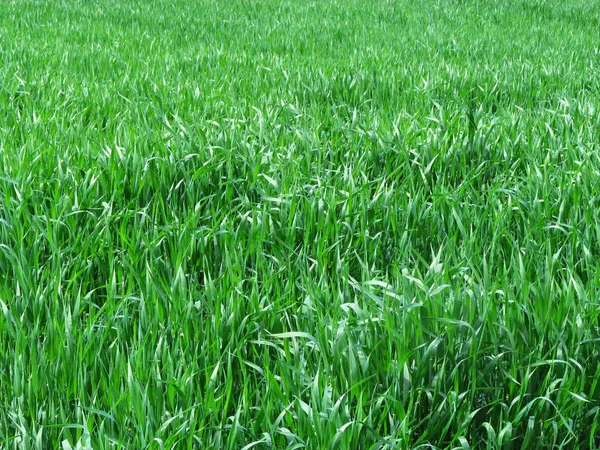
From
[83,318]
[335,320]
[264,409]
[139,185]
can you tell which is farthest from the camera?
[139,185]

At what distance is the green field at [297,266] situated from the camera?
147 centimetres

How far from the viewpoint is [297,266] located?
2.00 m

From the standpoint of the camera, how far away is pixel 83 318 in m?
1.95

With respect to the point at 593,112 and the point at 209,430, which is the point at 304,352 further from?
the point at 593,112

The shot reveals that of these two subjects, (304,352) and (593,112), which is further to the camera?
(593,112)

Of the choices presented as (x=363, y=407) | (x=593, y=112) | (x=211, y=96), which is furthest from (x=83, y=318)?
(x=593, y=112)

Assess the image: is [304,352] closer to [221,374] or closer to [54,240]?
[221,374]

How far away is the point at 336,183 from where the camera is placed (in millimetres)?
2607

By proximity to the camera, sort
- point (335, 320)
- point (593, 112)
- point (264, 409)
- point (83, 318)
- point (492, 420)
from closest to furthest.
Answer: point (264, 409) < point (492, 420) < point (335, 320) < point (83, 318) < point (593, 112)

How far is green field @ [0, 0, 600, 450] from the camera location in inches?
57.7

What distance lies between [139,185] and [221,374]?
1.18 m

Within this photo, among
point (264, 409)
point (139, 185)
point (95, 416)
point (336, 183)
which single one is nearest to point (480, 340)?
point (264, 409)

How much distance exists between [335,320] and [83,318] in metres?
0.67

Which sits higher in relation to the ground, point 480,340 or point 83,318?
point 480,340
